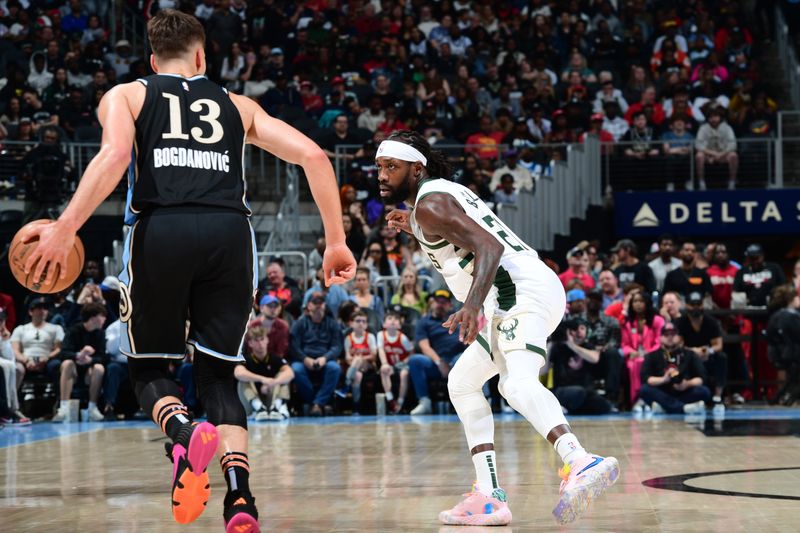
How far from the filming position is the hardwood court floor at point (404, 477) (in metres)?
5.43

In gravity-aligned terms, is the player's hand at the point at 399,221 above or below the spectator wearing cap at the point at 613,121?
below

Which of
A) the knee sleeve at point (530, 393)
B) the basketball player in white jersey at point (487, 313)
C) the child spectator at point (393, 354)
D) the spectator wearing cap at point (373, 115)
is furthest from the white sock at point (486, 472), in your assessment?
the spectator wearing cap at point (373, 115)

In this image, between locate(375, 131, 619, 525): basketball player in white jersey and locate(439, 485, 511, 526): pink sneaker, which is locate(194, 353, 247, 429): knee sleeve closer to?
locate(375, 131, 619, 525): basketball player in white jersey

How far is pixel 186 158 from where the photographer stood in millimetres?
4699

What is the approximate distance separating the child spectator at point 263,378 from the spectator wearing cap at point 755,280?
553 cm

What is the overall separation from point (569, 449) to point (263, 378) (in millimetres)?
8479

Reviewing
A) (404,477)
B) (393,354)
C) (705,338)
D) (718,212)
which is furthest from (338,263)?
(718,212)

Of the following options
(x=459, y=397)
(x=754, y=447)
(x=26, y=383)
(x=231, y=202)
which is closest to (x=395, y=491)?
(x=459, y=397)

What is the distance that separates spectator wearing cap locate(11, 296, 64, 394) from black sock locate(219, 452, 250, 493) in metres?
9.63

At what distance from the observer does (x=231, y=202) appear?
4.75 m

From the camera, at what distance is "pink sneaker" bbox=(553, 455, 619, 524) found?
489 cm

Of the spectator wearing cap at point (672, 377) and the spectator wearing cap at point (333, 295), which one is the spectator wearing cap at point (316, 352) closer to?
the spectator wearing cap at point (333, 295)

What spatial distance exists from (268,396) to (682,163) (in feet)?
24.2

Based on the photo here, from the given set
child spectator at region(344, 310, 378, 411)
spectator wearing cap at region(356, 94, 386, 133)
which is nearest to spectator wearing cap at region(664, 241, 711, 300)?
child spectator at region(344, 310, 378, 411)
